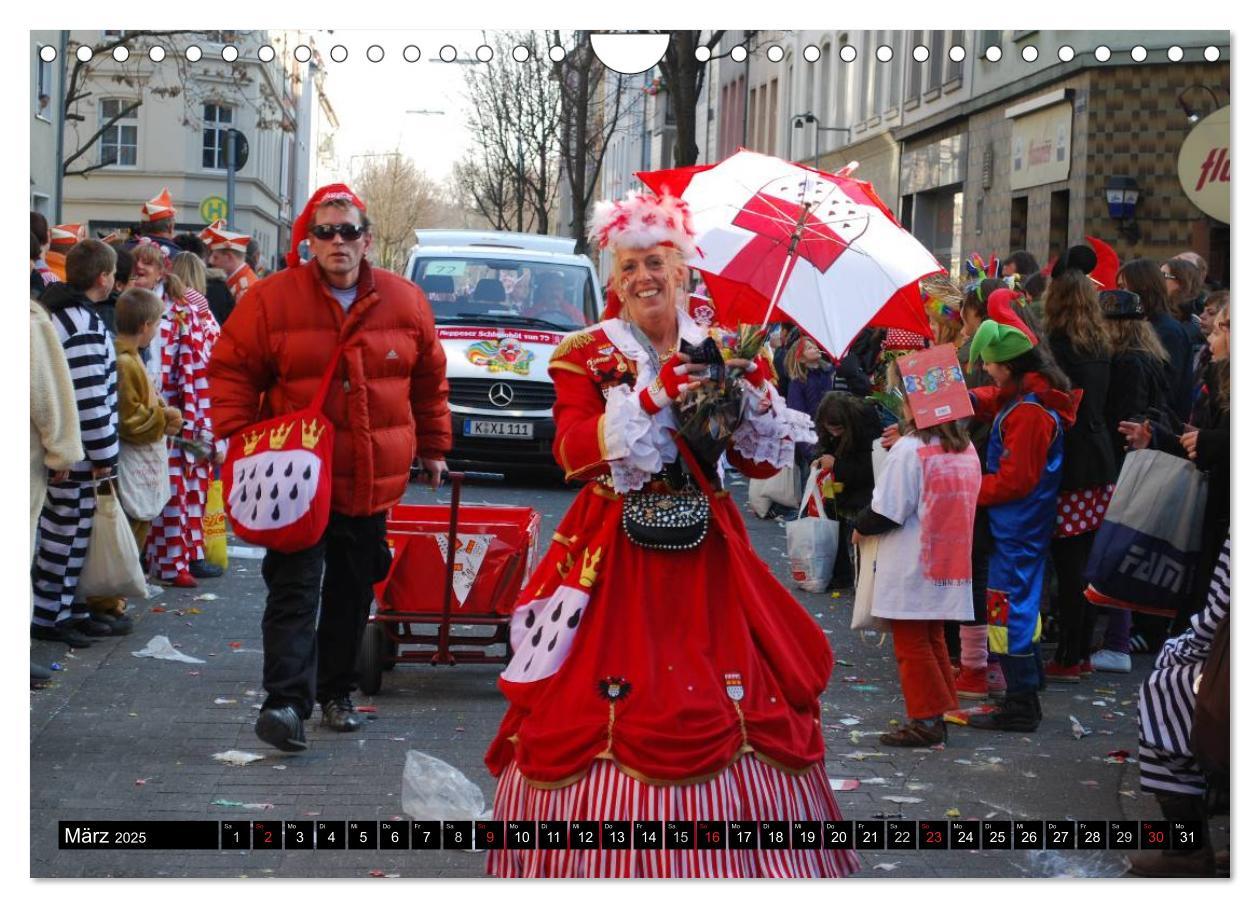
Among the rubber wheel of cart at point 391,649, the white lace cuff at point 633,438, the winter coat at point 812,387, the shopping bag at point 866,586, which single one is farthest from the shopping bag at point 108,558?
the winter coat at point 812,387

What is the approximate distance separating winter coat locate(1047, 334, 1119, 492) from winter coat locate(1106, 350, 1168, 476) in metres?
0.19

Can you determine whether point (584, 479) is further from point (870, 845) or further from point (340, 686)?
point (340, 686)

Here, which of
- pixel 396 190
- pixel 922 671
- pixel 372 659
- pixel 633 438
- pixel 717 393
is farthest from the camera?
pixel 396 190

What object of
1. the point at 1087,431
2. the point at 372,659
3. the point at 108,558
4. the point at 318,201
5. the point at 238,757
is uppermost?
the point at 318,201

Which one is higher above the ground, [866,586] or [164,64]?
[164,64]

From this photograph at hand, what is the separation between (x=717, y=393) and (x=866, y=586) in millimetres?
3134

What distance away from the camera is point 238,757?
6.09 m

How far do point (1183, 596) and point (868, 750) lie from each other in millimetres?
1604

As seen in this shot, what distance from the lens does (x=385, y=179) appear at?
283 inches

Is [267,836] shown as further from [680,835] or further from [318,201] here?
[318,201]

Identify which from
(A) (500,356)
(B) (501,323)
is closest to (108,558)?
(A) (500,356)

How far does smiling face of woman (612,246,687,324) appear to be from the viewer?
4.41m

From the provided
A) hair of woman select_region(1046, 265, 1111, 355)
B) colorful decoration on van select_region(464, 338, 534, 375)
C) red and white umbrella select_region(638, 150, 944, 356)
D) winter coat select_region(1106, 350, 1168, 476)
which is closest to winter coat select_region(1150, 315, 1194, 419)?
winter coat select_region(1106, 350, 1168, 476)
